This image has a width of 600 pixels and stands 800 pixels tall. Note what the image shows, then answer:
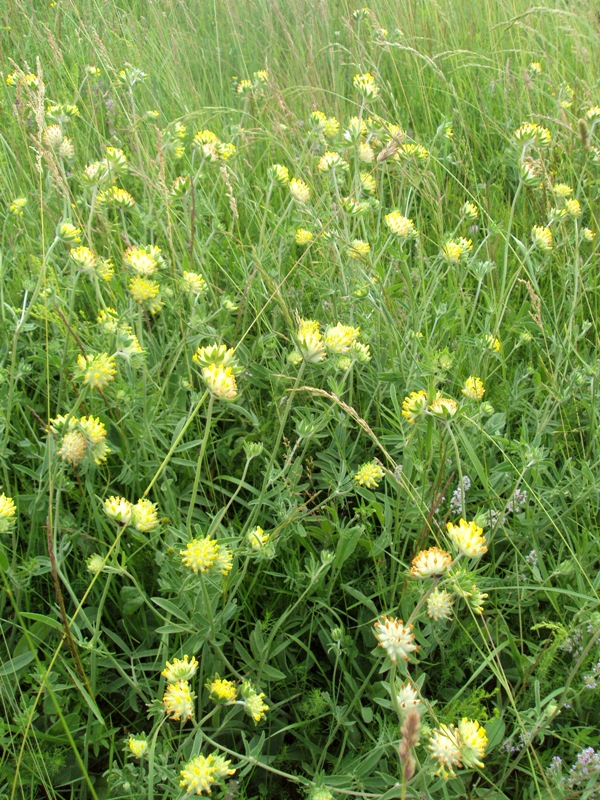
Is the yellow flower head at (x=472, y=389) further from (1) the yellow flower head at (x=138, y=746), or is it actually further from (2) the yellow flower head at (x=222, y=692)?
(1) the yellow flower head at (x=138, y=746)

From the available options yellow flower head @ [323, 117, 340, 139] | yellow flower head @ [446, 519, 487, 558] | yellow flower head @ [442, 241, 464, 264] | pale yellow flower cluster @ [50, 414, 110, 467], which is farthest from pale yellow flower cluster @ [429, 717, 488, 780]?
yellow flower head @ [323, 117, 340, 139]

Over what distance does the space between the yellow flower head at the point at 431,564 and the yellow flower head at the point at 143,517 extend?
0.48 meters

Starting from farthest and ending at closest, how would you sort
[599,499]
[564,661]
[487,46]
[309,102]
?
[487,46]
[309,102]
[599,499]
[564,661]

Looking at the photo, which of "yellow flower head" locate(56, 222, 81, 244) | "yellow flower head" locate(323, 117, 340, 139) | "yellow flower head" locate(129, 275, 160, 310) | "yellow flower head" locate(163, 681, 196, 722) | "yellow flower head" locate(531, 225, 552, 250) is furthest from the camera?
"yellow flower head" locate(323, 117, 340, 139)

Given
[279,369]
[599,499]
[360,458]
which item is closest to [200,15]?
[279,369]

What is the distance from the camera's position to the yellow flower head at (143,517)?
119 cm

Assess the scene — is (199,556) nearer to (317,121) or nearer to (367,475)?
(367,475)

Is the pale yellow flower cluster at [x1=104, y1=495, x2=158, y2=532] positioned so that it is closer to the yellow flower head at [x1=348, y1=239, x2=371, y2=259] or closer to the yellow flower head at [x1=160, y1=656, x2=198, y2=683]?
the yellow flower head at [x1=160, y1=656, x2=198, y2=683]

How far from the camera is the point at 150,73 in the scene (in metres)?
3.33

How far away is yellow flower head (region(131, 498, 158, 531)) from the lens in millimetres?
1187

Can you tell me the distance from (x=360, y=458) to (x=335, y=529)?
0.24 m

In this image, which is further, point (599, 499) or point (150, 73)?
point (150, 73)

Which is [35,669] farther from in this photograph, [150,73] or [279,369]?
[150,73]

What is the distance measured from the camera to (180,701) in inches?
42.3
